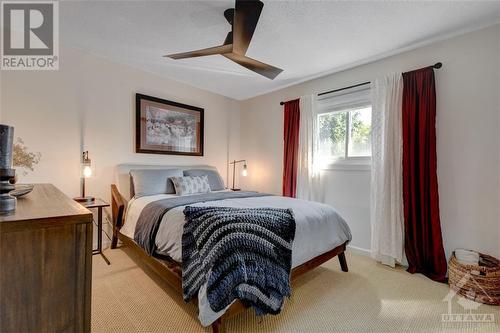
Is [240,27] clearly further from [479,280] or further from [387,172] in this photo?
[479,280]

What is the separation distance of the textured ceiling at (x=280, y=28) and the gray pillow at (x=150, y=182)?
4.69 ft

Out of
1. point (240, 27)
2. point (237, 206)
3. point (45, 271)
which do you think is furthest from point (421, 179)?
point (45, 271)

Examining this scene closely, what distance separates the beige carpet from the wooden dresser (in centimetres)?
105

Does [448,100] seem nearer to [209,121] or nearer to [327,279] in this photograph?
[327,279]

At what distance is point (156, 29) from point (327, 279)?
292 cm

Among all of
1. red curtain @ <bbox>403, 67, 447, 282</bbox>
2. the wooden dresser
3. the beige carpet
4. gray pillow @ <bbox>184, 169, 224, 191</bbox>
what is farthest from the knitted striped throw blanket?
gray pillow @ <bbox>184, 169, 224, 191</bbox>

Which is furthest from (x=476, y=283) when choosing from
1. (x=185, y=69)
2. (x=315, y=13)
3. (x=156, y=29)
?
(x=185, y=69)

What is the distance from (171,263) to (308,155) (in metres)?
2.25

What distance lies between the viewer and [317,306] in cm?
183

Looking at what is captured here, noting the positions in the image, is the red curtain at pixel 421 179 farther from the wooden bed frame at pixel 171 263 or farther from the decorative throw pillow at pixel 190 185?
the decorative throw pillow at pixel 190 185

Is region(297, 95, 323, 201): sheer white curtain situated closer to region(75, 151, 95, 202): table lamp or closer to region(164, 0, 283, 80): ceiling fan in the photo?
region(164, 0, 283, 80): ceiling fan

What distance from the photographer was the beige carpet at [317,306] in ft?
5.20

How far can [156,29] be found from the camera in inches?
88.8

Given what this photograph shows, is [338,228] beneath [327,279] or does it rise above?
above
